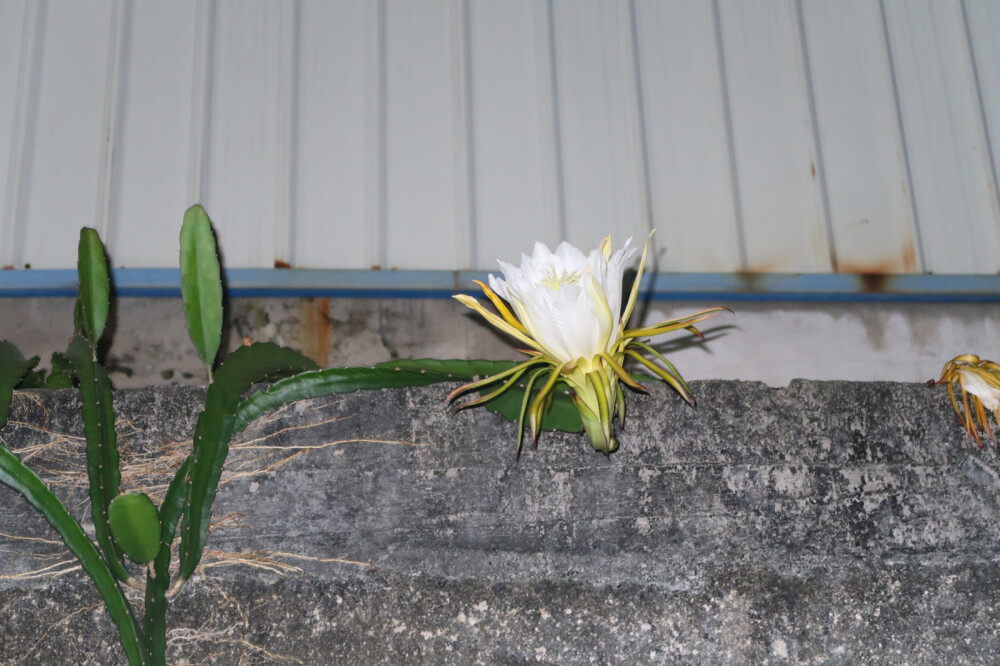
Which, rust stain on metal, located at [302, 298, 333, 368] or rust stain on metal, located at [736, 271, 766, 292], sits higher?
rust stain on metal, located at [736, 271, 766, 292]

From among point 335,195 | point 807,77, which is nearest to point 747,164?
point 807,77

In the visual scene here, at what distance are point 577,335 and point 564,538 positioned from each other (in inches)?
10.7

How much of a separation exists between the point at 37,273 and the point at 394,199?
2.61 feet

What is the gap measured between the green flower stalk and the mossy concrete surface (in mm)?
77

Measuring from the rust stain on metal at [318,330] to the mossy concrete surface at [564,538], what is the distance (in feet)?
1.97

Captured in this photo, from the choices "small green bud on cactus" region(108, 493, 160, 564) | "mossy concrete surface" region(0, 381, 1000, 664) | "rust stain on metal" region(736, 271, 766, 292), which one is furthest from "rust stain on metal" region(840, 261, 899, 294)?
"small green bud on cactus" region(108, 493, 160, 564)

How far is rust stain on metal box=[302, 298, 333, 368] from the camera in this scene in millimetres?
1645

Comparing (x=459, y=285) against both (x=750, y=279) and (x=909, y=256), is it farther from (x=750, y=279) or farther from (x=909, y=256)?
(x=909, y=256)

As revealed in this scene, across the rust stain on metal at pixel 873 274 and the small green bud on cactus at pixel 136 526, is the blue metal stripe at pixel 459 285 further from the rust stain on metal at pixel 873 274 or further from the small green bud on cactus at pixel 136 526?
the small green bud on cactus at pixel 136 526

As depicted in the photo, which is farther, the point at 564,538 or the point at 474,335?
the point at 474,335

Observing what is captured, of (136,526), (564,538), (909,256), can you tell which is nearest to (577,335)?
(564,538)

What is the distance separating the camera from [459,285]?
5.34 ft

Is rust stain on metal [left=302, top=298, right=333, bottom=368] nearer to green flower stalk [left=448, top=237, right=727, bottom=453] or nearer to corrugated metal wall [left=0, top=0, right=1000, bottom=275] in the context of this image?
corrugated metal wall [left=0, top=0, right=1000, bottom=275]

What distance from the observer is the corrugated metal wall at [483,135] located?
1689mm
